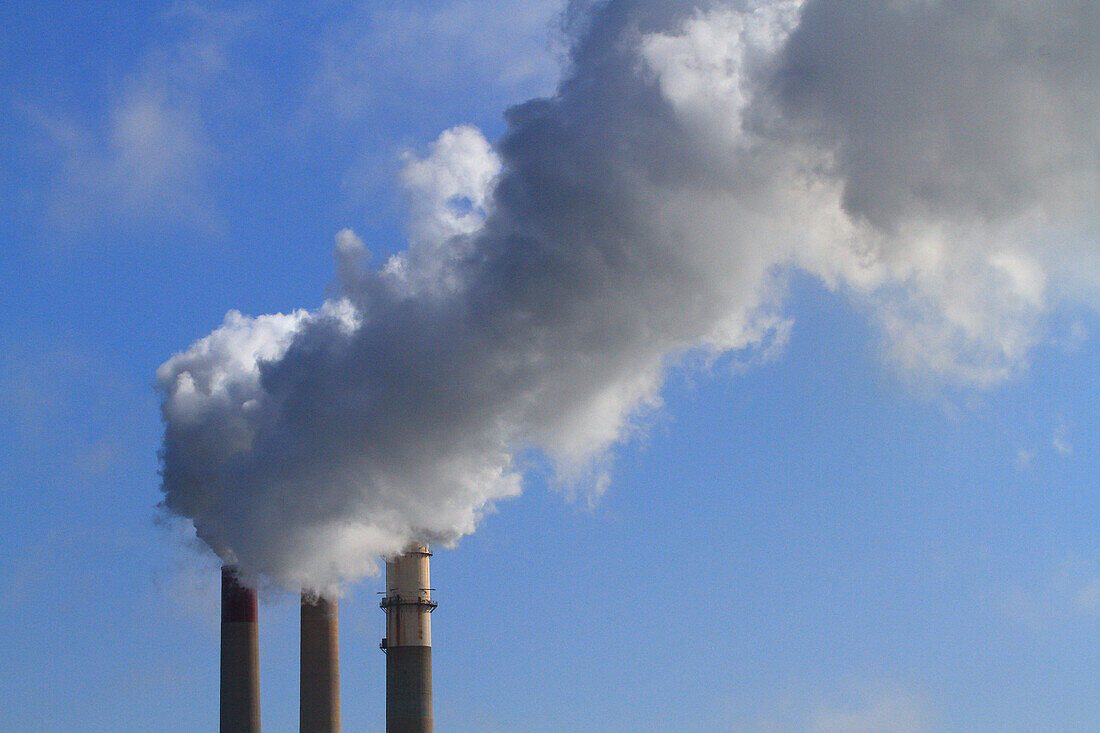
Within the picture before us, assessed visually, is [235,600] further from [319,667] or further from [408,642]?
[408,642]

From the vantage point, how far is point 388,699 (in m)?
46.0

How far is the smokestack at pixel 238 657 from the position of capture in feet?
167

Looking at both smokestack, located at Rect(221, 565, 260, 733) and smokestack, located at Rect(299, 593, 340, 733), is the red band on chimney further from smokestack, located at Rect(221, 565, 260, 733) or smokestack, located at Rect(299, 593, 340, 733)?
smokestack, located at Rect(299, 593, 340, 733)

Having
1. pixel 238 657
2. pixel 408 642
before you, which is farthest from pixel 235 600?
pixel 408 642

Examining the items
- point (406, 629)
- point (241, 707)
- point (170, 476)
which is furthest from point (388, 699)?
point (170, 476)

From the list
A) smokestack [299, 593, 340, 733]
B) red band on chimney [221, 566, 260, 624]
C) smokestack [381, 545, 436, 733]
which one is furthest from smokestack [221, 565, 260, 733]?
smokestack [381, 545, 436, 733]

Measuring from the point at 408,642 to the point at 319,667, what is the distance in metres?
4.66

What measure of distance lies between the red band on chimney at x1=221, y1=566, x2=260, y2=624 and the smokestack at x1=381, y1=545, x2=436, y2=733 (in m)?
7.03

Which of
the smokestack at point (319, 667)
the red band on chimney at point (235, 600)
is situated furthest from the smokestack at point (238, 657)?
the smokestack at point (319, 667)

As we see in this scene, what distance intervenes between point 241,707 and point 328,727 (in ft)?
13.3

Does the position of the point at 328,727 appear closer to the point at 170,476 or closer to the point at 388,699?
the point at 388,699

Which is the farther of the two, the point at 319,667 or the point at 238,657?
the point at 238,657

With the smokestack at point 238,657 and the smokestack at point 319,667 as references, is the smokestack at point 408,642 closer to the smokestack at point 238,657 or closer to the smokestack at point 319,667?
the smokestack at point 319,667

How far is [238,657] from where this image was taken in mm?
51656
